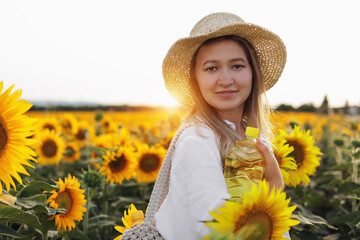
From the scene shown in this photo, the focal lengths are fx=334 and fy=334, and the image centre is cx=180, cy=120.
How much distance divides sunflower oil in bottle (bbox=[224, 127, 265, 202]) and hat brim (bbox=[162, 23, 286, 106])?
22.7 inches

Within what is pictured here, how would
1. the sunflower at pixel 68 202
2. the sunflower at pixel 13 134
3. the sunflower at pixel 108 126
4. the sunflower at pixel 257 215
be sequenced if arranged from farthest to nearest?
the sunflower at pixel 108 126 < the sunflower at pixel 68 202 < the sunflower at pixel 13 134 < the sunflower at pixel 257 215

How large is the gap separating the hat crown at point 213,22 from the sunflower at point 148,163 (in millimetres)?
1681

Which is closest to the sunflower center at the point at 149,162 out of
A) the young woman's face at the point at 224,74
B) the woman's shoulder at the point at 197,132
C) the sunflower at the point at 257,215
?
the young woman's face at the point at 224,74

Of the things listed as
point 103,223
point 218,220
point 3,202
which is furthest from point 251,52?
point 103,223

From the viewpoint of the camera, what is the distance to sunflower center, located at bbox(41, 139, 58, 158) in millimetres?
3994

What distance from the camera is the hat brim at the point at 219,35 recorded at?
1.73 meters

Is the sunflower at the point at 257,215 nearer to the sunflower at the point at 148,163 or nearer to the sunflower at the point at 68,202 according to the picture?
the sunflower at the point at 68,202

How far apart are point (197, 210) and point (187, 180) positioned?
0.13 meters

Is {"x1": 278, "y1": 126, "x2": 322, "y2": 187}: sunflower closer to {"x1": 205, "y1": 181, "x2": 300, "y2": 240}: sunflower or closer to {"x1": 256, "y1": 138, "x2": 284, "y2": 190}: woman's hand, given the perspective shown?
{"x1": 256, "y1": 138, "x2": 284, "y2": 190}: woman's hand

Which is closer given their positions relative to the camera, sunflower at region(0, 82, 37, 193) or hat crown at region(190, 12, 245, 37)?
sunflower at region(0, 82, 37, 193)

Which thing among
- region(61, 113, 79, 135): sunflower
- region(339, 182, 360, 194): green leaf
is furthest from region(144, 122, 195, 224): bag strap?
region(61, 113, 79, 135): sunflower

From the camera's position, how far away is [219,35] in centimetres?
168

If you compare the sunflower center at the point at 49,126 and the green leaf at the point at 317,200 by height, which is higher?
the sunflower center at the point at 49,126

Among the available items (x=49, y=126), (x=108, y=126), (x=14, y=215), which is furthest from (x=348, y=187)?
(x=49, y=126)
